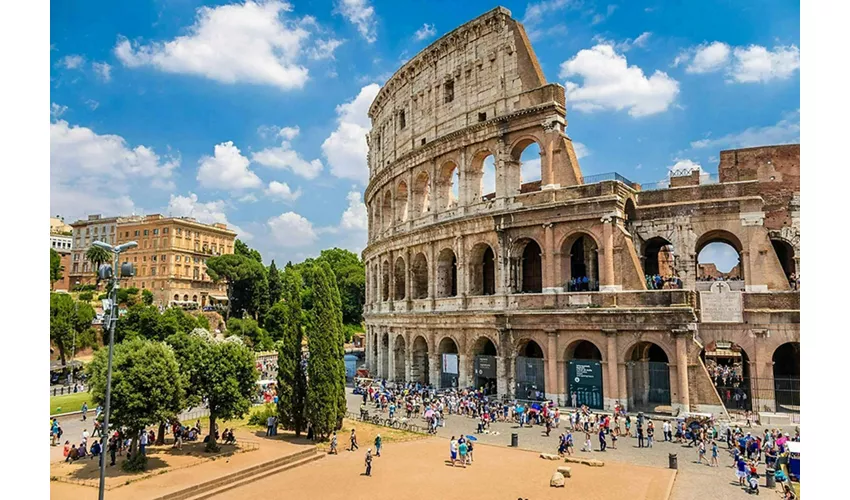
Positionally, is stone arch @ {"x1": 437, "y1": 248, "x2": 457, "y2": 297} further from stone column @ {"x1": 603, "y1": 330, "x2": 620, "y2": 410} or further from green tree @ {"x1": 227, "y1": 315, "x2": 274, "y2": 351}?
green tree @ {"x1": 227, "y1": 315, "x2": 274, "y2": 351}

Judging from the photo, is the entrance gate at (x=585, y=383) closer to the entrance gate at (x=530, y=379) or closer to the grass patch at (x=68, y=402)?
the entrance gate at (x=530, y=379)

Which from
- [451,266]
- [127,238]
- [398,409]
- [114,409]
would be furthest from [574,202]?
[127,238]

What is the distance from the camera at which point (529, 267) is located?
32.9 metres

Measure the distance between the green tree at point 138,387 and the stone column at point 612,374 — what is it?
Result: 1863 centimetres

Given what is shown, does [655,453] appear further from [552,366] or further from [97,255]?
[97,255]

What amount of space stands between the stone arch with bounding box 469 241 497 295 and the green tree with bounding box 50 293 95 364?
34859 millimetres

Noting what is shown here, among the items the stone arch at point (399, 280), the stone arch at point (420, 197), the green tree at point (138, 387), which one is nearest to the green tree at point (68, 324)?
the stone arch at point (399, 280)

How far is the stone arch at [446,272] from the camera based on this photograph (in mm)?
34438

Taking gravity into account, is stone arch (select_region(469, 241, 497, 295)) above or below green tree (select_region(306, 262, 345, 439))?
above

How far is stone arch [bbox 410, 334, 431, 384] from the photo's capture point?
117ft

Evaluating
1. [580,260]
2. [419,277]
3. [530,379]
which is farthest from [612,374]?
[419,277]

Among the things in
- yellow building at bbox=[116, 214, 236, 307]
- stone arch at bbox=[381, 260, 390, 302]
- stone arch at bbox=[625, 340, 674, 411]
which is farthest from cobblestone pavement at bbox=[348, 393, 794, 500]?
yellow building at bbox=[116, 214, 236, 307]

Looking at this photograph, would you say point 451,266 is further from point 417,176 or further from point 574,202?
point 574,202

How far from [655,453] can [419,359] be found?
56.9 ft
